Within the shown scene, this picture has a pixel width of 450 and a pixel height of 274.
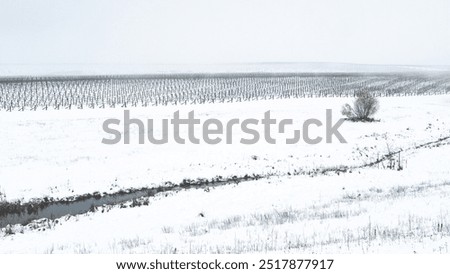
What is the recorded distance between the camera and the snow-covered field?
13.1m

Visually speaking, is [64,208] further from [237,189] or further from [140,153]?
[140,153]

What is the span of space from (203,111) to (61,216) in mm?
30132

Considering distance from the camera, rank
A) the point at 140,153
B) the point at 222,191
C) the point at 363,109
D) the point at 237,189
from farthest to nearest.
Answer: the point at 363,109
the point at 140,153
the point at 237,189
the point at 222,191

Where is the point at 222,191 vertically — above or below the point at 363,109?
below

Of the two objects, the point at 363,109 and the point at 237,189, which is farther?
the point at 363,109

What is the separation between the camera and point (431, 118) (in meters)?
45.2

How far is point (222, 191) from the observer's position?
907 inches

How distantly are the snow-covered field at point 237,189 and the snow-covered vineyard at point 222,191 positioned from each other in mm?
70

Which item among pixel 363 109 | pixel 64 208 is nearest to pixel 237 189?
pixel 64 208

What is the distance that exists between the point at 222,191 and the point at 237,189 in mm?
818

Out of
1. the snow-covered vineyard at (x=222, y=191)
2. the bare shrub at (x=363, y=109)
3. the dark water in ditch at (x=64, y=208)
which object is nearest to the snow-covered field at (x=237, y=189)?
the snow-covered vineyard at (x=222, y=191)

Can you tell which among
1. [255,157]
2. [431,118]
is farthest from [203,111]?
[431,118]

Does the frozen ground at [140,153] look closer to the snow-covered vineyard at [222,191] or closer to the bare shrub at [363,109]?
the snow-covered vineyard at [222,191]

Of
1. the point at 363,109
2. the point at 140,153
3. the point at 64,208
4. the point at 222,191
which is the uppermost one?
the point at 363,109
